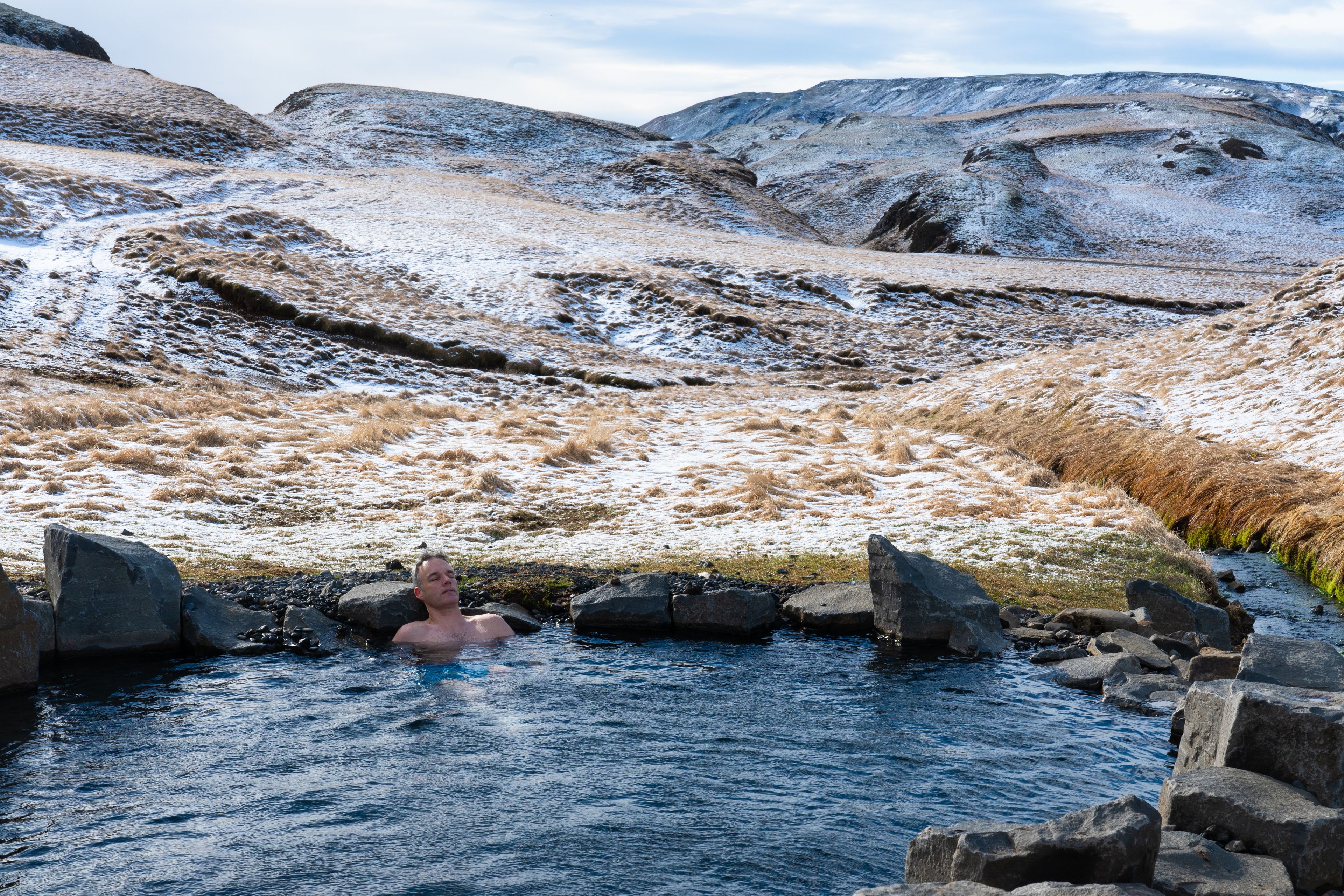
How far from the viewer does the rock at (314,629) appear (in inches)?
425

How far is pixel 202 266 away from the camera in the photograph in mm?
40469

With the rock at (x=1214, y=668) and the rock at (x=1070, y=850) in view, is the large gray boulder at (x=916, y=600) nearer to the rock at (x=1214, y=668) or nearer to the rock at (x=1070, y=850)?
the rock at (x=1214, y=668)

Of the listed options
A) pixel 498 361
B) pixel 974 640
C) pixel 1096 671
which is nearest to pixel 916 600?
pixel 974 640

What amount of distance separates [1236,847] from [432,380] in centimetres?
3105

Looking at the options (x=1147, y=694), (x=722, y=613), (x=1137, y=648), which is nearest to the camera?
(x=1147, y=694)

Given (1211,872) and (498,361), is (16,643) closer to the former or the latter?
(1211,872)

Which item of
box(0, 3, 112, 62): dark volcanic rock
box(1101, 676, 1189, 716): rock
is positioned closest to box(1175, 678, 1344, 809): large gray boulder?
box(1101, 676, 1189, 716): rock

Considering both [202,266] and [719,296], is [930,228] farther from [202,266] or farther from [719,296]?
[202,266]

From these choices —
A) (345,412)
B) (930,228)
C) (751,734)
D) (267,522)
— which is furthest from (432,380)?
(930,228)

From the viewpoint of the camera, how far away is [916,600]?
11.1 metres

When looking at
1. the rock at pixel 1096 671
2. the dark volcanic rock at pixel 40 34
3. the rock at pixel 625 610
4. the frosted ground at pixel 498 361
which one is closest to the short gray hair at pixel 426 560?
the rock at pixel 625 610

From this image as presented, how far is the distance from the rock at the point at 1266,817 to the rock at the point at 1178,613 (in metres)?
5.80

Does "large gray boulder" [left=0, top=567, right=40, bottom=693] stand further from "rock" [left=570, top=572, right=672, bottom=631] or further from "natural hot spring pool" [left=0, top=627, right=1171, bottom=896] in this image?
"rock" [left=570, top=572, right=672, bottom=631]

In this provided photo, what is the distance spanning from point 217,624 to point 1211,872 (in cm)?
965
